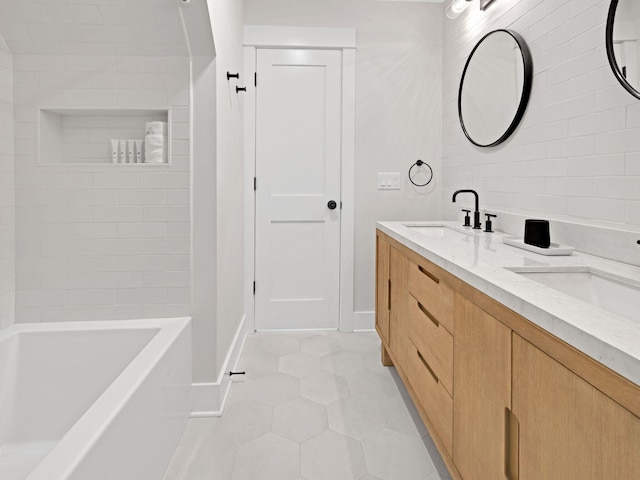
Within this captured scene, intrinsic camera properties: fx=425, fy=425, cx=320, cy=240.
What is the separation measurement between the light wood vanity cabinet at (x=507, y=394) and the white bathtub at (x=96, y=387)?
3.16 ft

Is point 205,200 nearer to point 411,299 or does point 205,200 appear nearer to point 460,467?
point 411,299

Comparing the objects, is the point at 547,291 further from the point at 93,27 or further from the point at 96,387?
the point at 93,27

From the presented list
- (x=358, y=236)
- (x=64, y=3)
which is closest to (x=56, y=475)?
(x=64, y=3)

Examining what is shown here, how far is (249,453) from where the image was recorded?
5.58ft

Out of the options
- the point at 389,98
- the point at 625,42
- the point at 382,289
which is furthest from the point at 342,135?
the point at 625,42

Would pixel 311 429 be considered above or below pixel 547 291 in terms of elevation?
below

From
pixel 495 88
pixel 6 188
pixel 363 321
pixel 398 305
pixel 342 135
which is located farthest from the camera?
pixel 363 321

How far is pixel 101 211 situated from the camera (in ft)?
6.31

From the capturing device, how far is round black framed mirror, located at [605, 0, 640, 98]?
1.33 meters

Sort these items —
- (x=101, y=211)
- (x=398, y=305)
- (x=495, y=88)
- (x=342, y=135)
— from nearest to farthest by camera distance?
1. (x=101, y=211)
2. (x=398, y=305)
3. (x=495, y=88)
4. (x=342, y=135)

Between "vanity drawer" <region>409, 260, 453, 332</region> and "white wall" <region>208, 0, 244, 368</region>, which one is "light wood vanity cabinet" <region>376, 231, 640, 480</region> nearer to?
"vanity drawer" <region>409, 260, 453, 332</region>

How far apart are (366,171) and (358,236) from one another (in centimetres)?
49

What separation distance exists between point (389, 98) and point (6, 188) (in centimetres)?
242

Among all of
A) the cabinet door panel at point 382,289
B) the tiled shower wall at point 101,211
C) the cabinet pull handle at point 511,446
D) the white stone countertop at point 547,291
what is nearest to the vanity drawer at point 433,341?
the white stone countertop at point 547,291
